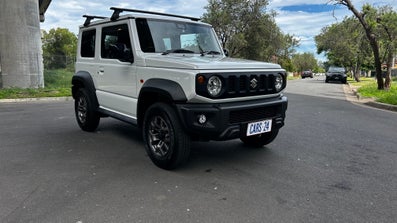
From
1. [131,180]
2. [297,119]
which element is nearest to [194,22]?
[131,180]

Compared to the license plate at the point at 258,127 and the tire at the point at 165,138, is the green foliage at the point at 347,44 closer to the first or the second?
the license plate at the point at 258,127

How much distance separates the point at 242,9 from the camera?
2820cm

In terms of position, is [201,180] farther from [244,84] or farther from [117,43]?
[117,43]

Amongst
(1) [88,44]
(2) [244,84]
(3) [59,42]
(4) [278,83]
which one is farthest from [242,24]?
(3) [59,42]

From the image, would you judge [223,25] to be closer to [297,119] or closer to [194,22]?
[297,119]

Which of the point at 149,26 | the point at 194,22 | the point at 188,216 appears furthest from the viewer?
the point at 194,22

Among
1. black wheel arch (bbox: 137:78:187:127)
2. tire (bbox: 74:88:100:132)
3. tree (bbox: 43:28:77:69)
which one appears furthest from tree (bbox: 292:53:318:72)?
black wheel arch (bbox: 137:78:187:127)

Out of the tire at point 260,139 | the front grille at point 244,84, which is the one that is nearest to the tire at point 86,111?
the tire at point 260,139

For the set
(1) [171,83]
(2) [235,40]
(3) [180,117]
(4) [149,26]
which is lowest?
(3) [180,117]

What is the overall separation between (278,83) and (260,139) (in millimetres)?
1073

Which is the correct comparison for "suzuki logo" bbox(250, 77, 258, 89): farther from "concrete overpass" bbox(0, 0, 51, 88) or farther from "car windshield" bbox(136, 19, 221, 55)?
"concrete overpass" bbox(0, 0, 51, 88)

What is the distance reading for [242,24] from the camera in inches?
1128

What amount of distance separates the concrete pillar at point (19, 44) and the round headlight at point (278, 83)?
42.4 feet

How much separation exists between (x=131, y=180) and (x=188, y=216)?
1111mm
